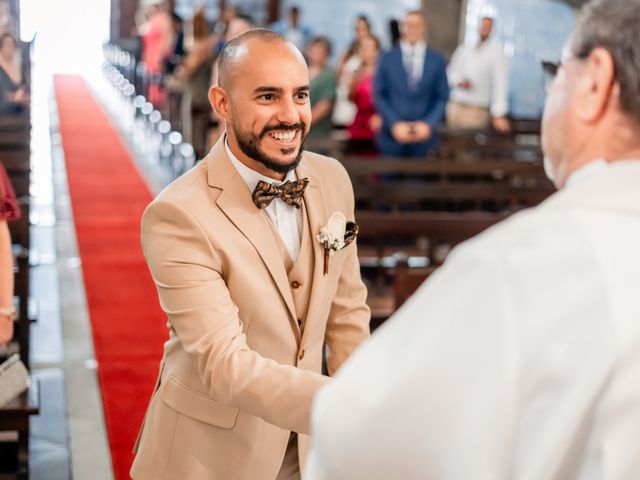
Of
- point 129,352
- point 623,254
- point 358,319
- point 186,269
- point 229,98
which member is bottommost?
point 129,352

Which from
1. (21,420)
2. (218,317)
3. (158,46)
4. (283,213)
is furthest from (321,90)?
(218,317)

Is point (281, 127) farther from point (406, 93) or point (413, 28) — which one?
point (413, 28)

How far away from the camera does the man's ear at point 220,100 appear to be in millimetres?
2426

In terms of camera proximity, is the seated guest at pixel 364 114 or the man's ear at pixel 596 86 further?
the seated guest at pixel 364 114

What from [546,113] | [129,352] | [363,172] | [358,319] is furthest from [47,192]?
[546,113]

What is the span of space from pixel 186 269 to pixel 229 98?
0.44 m

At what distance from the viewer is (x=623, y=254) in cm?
105

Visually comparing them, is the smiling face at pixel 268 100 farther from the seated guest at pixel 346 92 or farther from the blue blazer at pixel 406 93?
the seated guest at pixel 346 92

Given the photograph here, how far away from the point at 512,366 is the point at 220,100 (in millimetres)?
1577

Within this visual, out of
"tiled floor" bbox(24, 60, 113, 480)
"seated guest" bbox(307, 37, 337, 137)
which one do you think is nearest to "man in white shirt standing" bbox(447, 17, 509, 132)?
"seated guest" bbox(307, 37, 337, 137)

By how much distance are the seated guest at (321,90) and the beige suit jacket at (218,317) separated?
7.11 m

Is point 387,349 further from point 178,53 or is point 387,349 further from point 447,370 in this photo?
point 178,53

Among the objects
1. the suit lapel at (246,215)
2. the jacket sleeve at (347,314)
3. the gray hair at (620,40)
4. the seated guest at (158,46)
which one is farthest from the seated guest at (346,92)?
the gray hair at (620,40)

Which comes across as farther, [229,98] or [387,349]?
[229,98]
